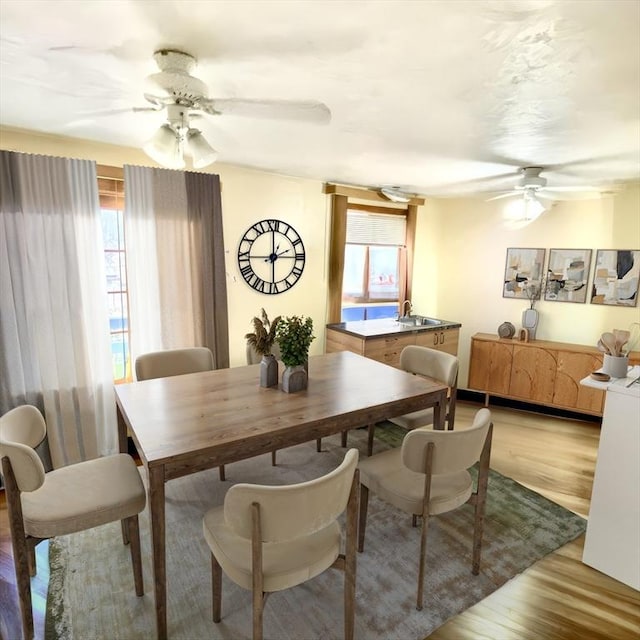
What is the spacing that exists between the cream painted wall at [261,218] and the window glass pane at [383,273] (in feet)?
2.48

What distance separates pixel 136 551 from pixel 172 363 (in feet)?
3.93

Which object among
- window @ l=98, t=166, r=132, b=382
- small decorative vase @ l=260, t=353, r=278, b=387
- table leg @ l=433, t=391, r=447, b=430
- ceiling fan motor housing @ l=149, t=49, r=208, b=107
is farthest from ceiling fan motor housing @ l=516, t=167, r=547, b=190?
window @ l=98, t=166, r=132, b=382

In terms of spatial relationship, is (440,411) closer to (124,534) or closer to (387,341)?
(387,341)

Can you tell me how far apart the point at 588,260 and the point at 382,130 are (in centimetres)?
313

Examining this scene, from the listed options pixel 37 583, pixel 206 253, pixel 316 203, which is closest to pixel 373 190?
pixel 316 203

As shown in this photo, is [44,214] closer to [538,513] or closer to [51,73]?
[51,73]

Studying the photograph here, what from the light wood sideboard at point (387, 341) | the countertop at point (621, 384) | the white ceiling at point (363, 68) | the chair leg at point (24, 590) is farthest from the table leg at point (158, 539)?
the light wood sideboard at point (387, 341)

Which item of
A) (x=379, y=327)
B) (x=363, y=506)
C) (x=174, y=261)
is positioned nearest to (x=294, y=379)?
(x=363, y=506)

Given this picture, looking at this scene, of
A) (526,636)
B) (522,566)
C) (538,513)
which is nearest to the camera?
(526,636)

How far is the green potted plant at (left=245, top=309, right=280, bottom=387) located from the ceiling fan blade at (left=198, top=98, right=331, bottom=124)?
1.00 metres

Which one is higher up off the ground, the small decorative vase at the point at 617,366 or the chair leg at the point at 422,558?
the small decorative vase at the point at 617,366

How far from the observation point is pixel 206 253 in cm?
325

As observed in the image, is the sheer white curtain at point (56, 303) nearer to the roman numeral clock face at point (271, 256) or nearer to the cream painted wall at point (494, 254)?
the roman numeral clock face at point (271, 256)

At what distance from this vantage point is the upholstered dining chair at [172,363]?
8.51 feet
